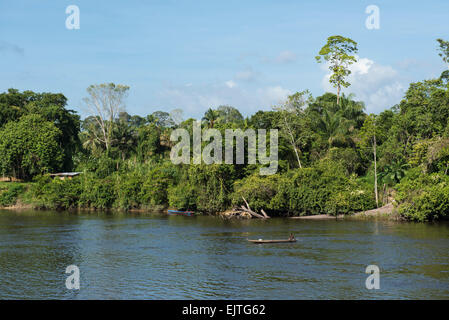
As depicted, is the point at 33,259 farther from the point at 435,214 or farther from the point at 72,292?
the point at 435,214

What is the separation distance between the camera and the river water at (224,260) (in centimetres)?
2169

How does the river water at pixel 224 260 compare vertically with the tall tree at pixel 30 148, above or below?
below

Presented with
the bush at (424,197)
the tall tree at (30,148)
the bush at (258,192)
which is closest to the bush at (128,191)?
the bush at (258,192)

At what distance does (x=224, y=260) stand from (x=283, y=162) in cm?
2456

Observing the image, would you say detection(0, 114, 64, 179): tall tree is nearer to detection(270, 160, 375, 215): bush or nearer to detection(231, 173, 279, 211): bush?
detection(231, 173, 279, 211): bush

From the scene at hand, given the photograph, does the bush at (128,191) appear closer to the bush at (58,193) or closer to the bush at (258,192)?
the bush at (58,193)

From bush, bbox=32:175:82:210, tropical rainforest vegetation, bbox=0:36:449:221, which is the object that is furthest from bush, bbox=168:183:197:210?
bush, bbox=32:175:82:210

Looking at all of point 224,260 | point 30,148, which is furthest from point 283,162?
point 30,148

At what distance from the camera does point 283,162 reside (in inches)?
2010

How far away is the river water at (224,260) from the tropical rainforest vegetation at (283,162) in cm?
435

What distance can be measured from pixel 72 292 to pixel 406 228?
83.6ft

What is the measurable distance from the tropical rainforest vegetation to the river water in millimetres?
4350

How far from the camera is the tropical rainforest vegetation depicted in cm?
4484
